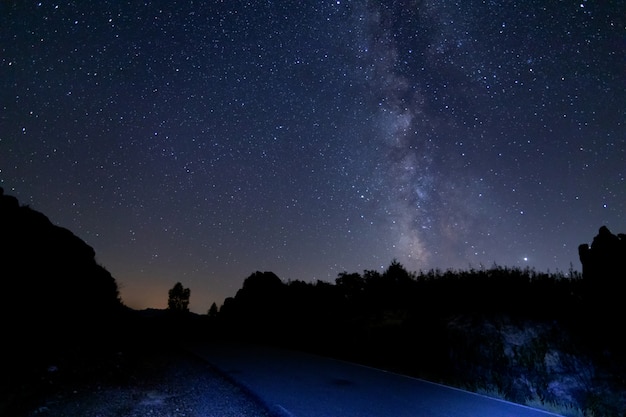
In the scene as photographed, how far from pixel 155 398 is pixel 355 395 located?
4173 millimetres

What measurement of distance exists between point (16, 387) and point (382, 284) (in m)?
14.2

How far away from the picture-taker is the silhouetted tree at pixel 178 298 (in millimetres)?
68500

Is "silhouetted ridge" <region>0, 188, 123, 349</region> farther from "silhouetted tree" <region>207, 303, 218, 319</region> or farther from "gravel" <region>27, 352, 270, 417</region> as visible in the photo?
"silhouetted tree" <region>207, 303, 218, 319</region>

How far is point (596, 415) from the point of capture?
657 cm

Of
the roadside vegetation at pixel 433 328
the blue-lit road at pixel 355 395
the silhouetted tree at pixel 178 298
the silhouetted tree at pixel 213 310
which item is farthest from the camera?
the silhouetted tree at pixel 178 298

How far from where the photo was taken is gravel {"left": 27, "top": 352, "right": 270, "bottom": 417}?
565 centimetres

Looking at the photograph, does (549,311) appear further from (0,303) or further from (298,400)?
(0,303)

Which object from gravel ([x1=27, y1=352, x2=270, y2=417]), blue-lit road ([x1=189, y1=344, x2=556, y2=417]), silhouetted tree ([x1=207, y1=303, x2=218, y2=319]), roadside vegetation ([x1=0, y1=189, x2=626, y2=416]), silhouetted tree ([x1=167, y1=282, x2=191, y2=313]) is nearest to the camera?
blue-lit road ([x1=189, y1=344, x2=556, y2=417])

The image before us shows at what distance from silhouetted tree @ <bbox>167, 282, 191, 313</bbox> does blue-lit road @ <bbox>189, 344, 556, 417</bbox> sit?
6599cm

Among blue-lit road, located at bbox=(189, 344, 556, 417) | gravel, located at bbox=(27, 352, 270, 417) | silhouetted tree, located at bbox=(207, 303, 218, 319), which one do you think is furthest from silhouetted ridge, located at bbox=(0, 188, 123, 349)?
silhouetted tree, located at bbox=(207, 303, 218, 319)

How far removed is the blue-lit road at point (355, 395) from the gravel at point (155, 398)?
498 mm

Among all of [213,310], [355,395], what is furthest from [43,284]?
[213,310]

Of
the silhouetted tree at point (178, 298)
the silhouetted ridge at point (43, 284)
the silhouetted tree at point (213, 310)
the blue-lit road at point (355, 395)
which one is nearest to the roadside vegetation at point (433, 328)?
the silhouetted ridge at point (43, 284)

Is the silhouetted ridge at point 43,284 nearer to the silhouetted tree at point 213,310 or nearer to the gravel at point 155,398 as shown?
the gravel at point 155,398
